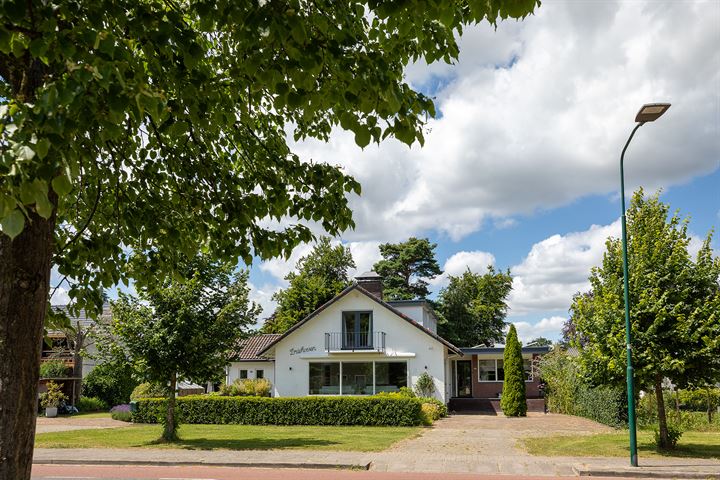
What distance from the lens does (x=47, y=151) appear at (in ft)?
9.21

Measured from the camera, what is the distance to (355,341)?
1257 inches

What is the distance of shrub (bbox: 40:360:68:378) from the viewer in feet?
122

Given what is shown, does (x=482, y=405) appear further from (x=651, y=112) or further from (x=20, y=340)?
(x=20, y=340)

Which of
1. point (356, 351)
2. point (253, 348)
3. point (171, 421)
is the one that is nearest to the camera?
point (171, 421)

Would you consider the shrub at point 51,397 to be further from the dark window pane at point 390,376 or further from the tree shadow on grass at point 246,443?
the tree shadow on grass at point 246,443

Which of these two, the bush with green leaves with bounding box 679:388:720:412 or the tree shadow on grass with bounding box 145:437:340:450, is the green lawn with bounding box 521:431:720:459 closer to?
the bush with green leaves with bounding box 679:388:720:412

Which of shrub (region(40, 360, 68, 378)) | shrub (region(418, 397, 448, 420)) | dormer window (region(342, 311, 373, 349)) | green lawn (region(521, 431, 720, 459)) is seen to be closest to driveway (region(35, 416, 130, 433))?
shrub (region(40, 360, 68, 378))

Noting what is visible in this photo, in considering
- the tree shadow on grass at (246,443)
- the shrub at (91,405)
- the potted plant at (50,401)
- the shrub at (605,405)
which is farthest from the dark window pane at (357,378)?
the shrub at (91,405)

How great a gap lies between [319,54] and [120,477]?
496 inches

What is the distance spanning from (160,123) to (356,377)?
96.0 feet

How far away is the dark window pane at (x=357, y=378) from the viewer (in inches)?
→ 1257

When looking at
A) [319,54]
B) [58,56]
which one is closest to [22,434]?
[58,56]

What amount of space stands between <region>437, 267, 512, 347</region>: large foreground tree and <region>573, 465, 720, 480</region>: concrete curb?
1802 inches

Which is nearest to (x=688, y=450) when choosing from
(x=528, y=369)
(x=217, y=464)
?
(x=217, y=464)
